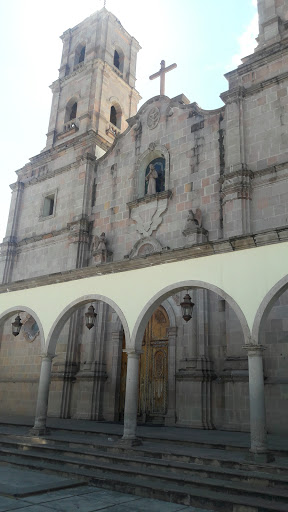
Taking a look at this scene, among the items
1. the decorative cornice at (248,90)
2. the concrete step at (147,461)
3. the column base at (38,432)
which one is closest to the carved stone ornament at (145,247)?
the decorative cornice at (248,90)

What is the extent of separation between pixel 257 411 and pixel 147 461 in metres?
2.18

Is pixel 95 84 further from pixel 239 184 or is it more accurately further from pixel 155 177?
pixel 239 184

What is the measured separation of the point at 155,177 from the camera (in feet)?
52.4

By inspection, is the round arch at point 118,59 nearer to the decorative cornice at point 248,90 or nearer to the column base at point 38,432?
the decorative cornice at point 248,90

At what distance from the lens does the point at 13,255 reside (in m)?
19.6

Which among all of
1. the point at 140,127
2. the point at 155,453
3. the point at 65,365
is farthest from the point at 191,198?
the point at 155,453

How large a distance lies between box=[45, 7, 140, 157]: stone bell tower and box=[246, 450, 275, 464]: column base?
1508 centimetres

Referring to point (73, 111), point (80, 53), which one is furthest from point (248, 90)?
point (80, 53)

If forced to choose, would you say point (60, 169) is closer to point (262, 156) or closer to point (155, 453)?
point (262, 156)

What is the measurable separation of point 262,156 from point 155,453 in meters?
9.40

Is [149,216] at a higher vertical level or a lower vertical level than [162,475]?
higher

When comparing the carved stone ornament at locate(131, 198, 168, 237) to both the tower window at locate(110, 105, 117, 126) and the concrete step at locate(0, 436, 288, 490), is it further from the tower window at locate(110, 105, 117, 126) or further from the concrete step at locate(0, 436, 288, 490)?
the tower window at locate(110, 105, 117, 126)

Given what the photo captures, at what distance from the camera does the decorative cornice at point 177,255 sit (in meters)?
8.23

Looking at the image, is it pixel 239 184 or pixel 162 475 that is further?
pixel 239 184
